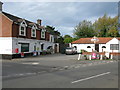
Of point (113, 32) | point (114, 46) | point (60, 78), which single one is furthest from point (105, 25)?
point (60, 78)

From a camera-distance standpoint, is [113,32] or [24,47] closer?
[24,47]

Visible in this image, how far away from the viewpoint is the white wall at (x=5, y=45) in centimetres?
2391

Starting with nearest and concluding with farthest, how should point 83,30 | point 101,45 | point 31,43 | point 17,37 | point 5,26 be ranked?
point 5,26 < point 17,37 < point 31,43 < point 101,45 < point 83,30

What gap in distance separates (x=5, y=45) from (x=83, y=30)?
45.5 meters

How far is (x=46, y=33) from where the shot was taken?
36125 millimetres

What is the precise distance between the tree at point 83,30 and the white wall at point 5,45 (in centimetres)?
4427

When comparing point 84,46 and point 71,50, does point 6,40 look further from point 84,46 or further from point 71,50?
point 84,46

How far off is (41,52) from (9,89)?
26.1 metres

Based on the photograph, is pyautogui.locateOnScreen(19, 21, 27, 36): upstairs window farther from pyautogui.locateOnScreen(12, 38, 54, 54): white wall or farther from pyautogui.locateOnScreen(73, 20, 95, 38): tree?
pyautogui.locateOnScreen(73, 20, 95, 38): tree

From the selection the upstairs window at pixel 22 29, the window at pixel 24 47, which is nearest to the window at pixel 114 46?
the window at pixel 24 47

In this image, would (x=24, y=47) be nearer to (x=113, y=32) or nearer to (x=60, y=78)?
(x=60, y=78)

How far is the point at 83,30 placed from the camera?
65438 mm

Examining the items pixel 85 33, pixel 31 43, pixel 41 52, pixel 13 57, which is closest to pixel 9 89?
pixel 13 57

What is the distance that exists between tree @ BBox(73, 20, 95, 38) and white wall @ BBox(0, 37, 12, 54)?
44.3 m
